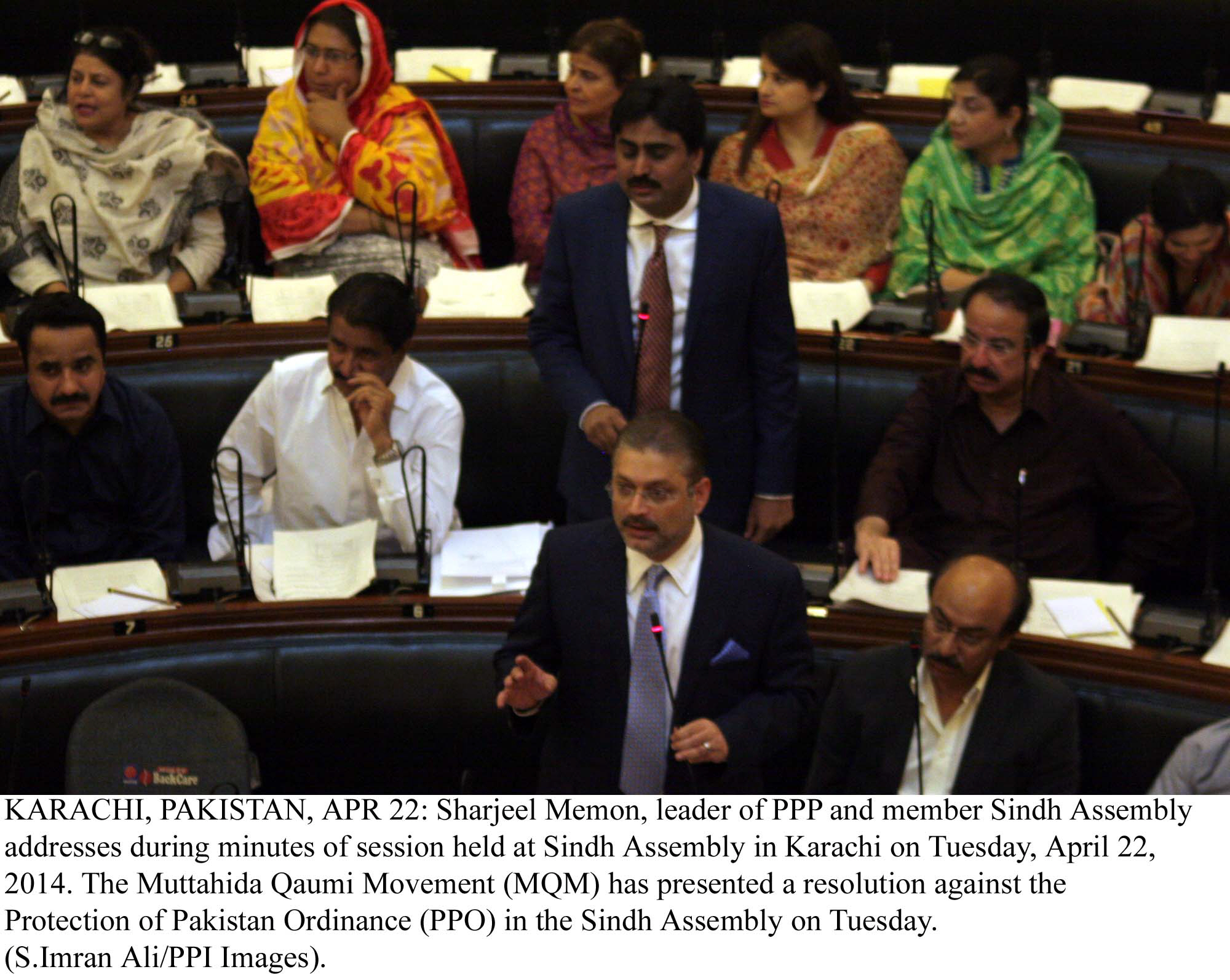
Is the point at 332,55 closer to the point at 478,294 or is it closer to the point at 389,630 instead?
the point at 478,294

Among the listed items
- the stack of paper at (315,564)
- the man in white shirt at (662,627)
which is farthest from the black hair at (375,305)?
the man in white shirt at (662,627)

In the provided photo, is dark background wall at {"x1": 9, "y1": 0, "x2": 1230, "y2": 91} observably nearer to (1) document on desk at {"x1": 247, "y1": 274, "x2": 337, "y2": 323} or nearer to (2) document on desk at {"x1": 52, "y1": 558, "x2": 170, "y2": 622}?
(1) document on desk at {"x1": 247, "y1": 274, "x2": 337, "y2": 323}

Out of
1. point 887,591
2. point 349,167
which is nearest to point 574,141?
point 349,167

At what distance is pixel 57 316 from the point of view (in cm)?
244

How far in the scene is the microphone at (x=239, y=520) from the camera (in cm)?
233

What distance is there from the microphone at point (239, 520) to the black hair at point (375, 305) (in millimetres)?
234

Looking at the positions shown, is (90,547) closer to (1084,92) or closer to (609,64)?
(609,64)

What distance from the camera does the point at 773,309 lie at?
2324 mm

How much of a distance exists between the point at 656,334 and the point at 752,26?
6.49 ft

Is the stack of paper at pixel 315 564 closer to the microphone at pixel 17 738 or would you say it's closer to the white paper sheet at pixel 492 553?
the white paper sheet at pixel 492 553

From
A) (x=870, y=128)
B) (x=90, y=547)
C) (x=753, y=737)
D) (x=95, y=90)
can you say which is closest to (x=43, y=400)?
(x=90, y=547)

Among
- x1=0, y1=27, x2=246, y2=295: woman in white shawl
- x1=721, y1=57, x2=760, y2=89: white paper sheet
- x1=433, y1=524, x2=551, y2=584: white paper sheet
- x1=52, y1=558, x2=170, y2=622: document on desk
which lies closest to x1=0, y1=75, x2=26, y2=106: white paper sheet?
x1=0, y1=27, x2=246, y2=295: woman in white shawl
